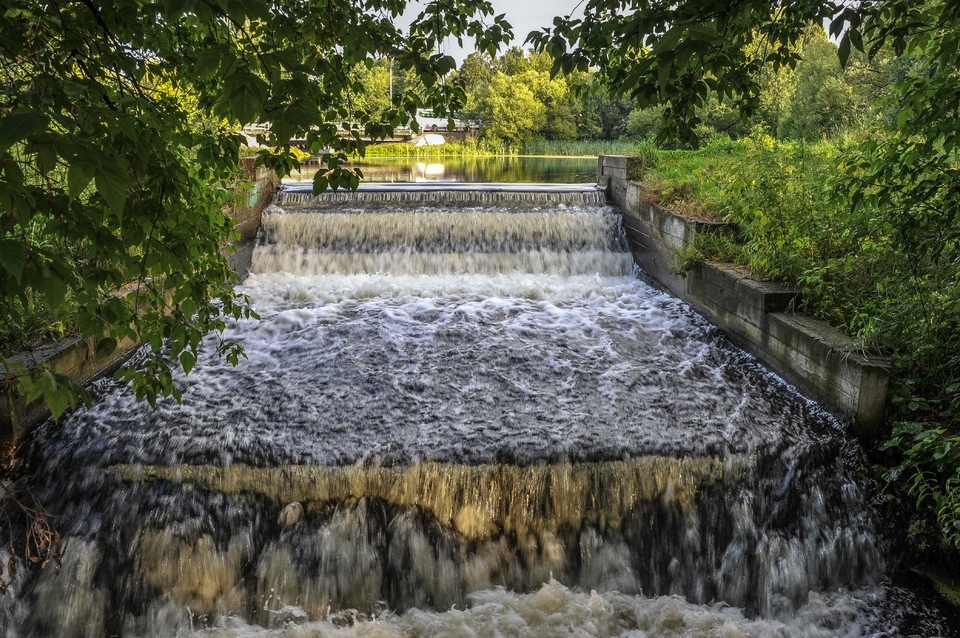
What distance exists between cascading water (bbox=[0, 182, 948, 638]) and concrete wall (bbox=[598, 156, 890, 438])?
242mm

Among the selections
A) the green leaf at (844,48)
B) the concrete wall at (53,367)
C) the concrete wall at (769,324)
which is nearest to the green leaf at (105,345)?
the concrete wall at (53,367)

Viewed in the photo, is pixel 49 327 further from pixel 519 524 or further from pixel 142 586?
pixel 519 524

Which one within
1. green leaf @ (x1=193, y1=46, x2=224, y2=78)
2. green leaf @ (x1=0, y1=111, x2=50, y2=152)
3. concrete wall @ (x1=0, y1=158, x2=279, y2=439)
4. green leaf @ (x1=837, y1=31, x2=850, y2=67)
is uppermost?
green leaf @ (x1=837, y1=31, x2=850, y2=67)

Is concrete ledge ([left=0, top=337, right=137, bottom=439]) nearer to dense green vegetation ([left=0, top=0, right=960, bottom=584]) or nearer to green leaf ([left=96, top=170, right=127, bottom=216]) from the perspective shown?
dense green vegetation ([left=0, top=0, right=960, bottom=584])

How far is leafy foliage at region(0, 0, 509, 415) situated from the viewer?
150 cm

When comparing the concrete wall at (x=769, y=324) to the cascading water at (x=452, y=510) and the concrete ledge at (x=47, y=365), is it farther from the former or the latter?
the concrete ledge at (x=47, y=365)

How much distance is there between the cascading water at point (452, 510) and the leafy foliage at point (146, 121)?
1.69 meters

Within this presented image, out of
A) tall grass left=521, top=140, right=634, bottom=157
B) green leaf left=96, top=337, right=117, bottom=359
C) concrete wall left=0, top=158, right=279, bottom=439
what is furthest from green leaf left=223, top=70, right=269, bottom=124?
tall grass left=521, top=140, right=634, bottom=157

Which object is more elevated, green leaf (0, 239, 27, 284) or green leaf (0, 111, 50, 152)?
green leaf (0, 111, 50, 152)

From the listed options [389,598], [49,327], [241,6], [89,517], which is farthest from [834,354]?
[49,327]

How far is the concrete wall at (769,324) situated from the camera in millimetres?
4867

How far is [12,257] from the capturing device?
139cm

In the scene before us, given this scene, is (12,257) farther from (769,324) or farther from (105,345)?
(769,324)

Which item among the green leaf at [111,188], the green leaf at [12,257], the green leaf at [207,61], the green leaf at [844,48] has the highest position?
the green leaf at [844,48]
